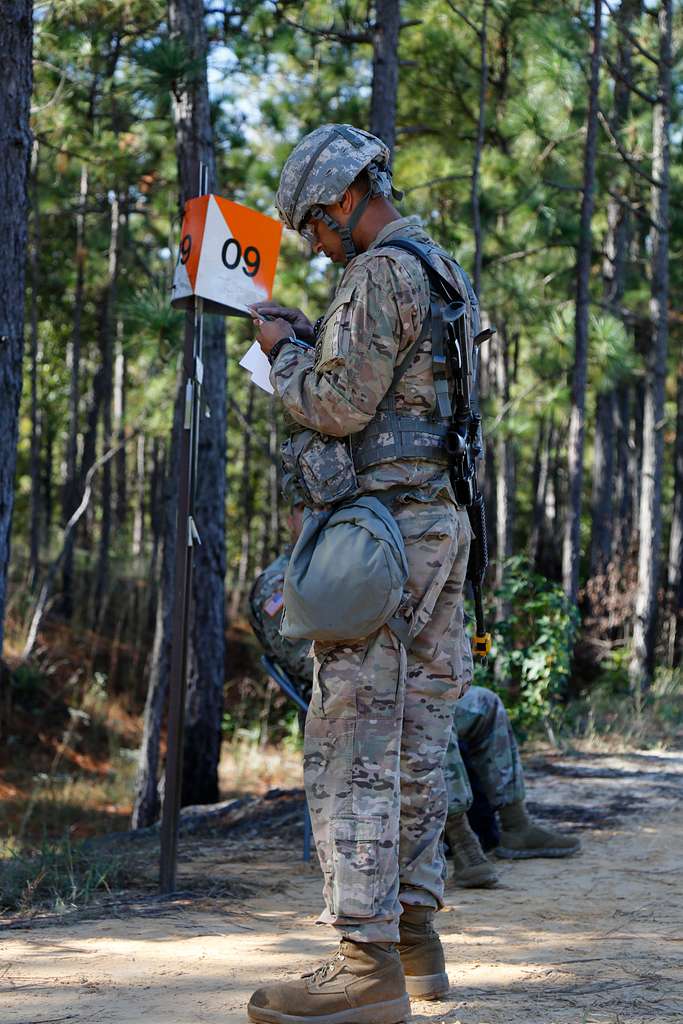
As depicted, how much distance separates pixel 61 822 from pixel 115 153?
6372mm

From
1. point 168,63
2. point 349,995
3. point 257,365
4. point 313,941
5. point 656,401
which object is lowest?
point 313,941

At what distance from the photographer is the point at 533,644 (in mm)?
7707

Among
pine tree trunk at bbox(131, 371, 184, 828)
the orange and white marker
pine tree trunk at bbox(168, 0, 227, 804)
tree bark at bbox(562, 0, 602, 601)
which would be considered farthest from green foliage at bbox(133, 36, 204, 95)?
tree bark at bbox(562, 0, 602, 601)

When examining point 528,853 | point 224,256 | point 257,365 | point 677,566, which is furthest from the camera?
point 677,566

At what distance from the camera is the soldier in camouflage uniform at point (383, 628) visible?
2363mm

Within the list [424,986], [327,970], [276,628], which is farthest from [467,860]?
[327,970]

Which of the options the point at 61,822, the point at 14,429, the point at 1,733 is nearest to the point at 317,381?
the point at 14,429

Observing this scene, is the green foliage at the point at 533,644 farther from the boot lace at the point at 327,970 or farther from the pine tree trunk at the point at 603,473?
the pine tree trunk at the point at 603,473

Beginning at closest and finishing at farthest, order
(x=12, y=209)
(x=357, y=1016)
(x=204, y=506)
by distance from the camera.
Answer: (x=357, y=1016), (x=12, y=209), (x=204, y=506)

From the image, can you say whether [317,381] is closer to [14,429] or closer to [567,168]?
[14,429]

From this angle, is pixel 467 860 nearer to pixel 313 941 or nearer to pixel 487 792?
pixel 487 792

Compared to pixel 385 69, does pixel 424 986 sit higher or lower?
lower

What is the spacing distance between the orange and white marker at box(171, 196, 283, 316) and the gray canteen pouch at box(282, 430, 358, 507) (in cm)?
128

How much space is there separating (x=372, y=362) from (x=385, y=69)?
19.4ft
